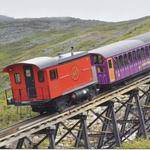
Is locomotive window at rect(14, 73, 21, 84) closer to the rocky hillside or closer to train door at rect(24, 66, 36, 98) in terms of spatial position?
train door at rect(24, 66, 36, 98)

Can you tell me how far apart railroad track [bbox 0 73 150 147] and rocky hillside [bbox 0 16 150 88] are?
3258 centimetres

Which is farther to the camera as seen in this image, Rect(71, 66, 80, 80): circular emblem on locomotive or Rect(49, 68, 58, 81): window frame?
Rect(71, 66, 80, 80): circular emblem on locomotive

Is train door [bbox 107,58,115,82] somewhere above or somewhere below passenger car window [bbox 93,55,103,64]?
below

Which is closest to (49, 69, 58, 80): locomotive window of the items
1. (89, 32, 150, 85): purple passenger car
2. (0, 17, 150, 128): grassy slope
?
(89, 32, 150, 85): purple passenger car

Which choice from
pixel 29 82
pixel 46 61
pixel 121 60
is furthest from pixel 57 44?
pixel 46 61

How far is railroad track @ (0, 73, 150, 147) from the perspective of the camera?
2512 cm

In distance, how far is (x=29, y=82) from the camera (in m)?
29.4

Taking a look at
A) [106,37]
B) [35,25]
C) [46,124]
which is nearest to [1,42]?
[35,25]

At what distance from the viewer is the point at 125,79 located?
37.3 meters

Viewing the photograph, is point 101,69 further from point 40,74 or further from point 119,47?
point 40,74

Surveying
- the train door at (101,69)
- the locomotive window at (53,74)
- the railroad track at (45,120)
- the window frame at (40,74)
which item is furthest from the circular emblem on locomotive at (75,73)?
the train door at (101,69)

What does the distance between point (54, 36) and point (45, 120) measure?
9717cm

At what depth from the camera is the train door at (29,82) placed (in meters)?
29.2

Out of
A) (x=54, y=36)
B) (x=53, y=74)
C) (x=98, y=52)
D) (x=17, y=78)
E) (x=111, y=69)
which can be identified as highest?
(x=98, y=52)
